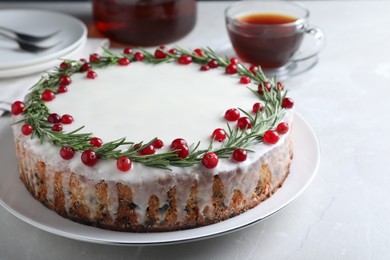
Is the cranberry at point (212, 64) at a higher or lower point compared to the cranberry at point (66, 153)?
lower

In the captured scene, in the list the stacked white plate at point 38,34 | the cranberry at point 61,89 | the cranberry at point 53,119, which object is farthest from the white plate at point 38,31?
the cranberry at point 53,119

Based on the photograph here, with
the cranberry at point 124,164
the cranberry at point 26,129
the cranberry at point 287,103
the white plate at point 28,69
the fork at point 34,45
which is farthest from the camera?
the fork at point 34,45

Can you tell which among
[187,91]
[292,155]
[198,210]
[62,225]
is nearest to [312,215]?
[292,155]

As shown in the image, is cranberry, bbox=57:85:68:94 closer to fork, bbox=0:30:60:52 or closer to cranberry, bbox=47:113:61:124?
cranberry, bbox=47:113:61:124

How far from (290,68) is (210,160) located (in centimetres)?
85

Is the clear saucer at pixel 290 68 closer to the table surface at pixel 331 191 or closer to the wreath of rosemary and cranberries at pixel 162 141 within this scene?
the table surface at pixel 331 191

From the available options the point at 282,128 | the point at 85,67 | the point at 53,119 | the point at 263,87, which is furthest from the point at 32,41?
the point at 282,128

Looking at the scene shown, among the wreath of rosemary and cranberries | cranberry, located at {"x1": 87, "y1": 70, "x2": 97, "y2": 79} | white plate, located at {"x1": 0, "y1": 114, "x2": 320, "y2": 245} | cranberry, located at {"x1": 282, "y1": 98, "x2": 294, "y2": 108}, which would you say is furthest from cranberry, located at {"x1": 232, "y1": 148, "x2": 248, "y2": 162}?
cranberry, located at {"x1": 87, "y1": 70, "x2": 97, "y2": 79}

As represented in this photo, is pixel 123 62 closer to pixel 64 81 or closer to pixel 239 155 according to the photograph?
pixel 64 81

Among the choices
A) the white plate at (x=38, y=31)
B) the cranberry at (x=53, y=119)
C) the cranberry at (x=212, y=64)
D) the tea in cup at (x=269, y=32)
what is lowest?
the white plate at (x=38, y=31)

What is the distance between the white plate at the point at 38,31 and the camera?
5.54ft

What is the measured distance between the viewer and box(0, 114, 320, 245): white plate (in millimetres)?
1061

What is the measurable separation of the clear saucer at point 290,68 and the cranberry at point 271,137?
639mm

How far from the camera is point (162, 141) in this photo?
3.73 feet
